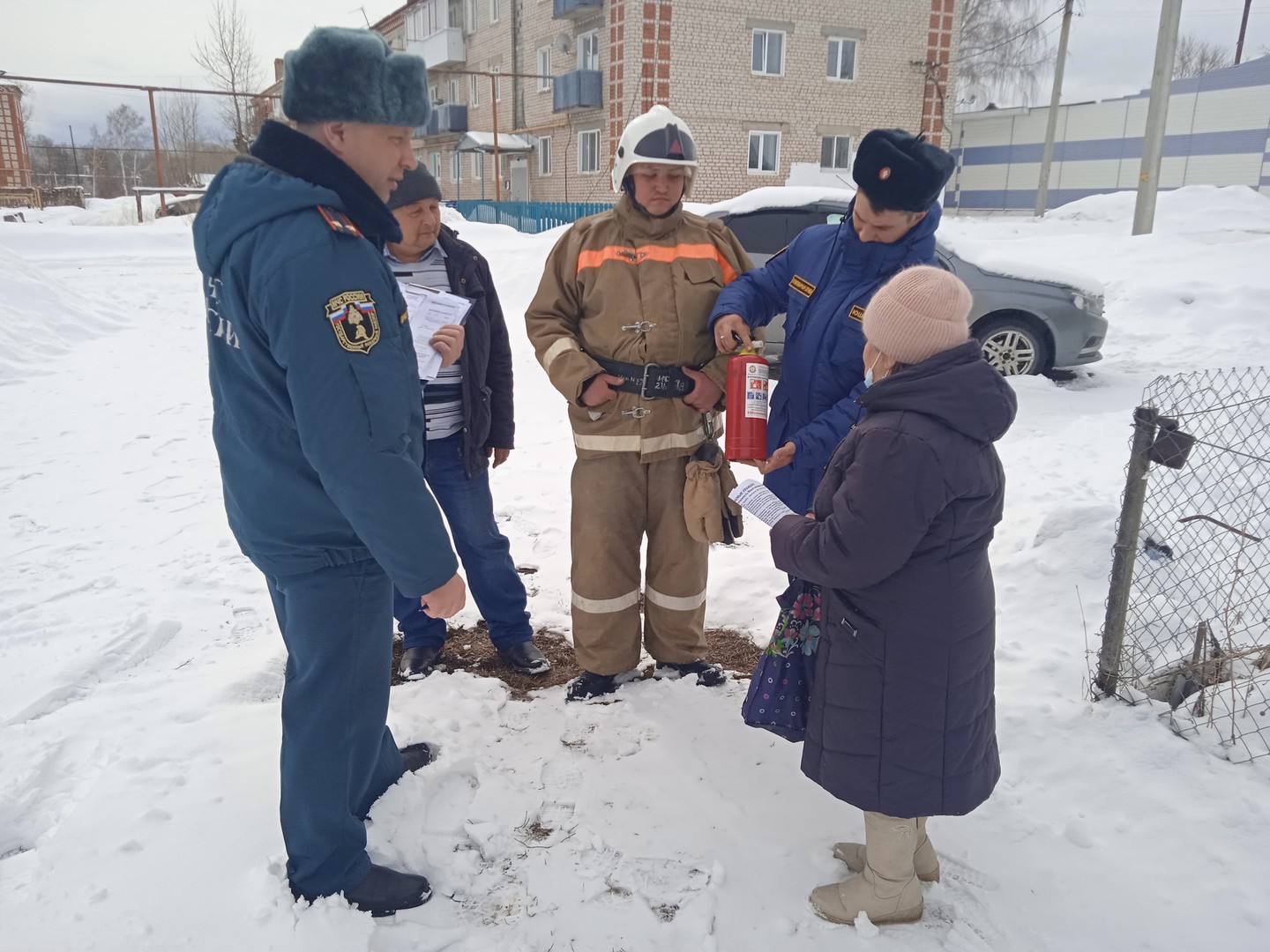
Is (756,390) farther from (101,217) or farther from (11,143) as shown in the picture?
(11,143)

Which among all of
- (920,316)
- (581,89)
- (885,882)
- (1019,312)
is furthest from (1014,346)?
(581,89)

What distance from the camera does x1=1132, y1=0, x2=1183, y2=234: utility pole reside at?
42.1 ft

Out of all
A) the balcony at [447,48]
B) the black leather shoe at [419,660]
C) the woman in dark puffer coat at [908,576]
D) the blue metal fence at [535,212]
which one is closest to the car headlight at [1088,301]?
the woman in dark puffer coat at [908,576]

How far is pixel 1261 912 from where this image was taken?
212 centimetres

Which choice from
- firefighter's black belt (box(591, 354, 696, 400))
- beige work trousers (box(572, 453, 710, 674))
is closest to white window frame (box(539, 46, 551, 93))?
firefighter's black belt (box(591, 354, 696, 400))

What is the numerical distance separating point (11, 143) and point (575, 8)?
21.1 m

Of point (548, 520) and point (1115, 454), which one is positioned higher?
point (1115, 454)

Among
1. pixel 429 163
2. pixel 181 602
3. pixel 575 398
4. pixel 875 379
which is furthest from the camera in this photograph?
pixel 429 163

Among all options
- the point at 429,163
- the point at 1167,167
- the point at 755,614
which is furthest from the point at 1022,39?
the point at 755,614

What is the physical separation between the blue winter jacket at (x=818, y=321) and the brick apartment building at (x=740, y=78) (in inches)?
760

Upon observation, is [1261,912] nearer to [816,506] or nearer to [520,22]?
[816,506]

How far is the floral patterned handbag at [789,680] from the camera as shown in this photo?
7.34 ft

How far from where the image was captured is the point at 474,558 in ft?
11.2

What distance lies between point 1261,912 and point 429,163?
38.2m
